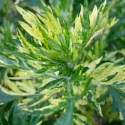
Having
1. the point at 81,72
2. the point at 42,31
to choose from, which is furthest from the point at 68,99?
the point at 42,31

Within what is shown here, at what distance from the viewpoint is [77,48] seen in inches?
25.6

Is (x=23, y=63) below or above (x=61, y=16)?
below

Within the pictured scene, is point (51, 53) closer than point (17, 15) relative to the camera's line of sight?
Yes

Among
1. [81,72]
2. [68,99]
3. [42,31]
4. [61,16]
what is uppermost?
[61,16]

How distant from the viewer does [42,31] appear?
625 mm

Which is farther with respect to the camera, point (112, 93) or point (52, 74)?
point (112, 93)

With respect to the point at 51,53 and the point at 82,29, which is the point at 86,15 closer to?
the point at 82,29

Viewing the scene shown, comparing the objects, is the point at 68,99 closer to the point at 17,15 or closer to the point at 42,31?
the point at 42,31

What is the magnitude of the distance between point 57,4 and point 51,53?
477mm

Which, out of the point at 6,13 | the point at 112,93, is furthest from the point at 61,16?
the point at 6,13

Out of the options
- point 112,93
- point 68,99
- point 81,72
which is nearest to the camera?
point 68,99

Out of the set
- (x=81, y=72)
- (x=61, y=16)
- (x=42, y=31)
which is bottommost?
(x=81, y=72)

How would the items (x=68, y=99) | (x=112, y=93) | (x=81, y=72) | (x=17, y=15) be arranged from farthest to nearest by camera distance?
(x=17, y=15)
(x=112, y=93)
(x=81, y=72)
(x=68, y=99)

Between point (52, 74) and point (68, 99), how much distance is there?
0.20m
